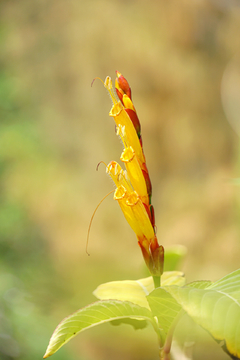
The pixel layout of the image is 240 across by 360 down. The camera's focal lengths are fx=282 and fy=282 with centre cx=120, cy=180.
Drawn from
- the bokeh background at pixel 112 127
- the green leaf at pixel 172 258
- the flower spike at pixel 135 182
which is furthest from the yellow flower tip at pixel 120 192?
the bokeh background at pixel 112 127

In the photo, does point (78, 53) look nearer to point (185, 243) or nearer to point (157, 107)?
point (157, 107)

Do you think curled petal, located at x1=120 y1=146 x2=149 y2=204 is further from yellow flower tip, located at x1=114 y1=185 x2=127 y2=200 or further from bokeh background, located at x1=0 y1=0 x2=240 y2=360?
bokeh background, located at x1=0 y1=0 x2=240 y2=360

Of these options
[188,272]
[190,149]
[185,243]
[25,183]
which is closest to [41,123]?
[25,183]

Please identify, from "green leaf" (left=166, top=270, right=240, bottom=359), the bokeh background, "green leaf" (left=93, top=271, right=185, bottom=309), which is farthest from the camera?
the bokeh background

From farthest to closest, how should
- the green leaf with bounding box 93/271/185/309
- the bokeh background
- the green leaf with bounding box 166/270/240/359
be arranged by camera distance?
the bokeh background, the green leaf with bounding box 93/271/185/309, the green leaf with bounding box 166/270/240/359

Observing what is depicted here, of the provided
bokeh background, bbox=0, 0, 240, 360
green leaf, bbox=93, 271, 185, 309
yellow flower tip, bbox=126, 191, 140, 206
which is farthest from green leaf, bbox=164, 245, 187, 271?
bokeh background, bbox=0, 0, 240, 360

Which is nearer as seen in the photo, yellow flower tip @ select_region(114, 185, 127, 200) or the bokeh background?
yellow flower tip @ select_region(114, 185, 127, 200)

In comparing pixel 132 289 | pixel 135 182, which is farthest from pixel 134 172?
pixel 132 289
